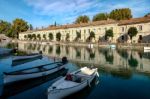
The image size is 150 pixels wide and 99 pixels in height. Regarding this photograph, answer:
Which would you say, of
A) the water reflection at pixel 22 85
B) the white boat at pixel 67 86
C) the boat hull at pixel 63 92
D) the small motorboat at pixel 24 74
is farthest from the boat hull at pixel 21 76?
the boat hull at pixel 63 92

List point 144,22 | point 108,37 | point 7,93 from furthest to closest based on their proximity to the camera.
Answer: point 108,37 < point 144,22 < point 7,93

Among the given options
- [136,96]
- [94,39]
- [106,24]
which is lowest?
[136,96]

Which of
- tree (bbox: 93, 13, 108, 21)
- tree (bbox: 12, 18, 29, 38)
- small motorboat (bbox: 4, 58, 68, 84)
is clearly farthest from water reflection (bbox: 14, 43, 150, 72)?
tree (bbox: 12, 18, 29, 38)

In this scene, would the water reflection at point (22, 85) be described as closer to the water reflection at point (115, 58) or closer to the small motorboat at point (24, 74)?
the small motorboat at point (24, 74)

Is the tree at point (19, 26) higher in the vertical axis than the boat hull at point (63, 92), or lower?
higher

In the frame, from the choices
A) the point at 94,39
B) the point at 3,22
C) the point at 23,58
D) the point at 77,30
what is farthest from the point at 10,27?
the point at 23,58

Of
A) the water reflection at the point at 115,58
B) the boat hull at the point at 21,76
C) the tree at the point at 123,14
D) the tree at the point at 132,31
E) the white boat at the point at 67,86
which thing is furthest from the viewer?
the tree at the point at 123,14

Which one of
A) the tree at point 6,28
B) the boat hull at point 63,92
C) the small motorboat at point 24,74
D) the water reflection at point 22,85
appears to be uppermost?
the tree at point 6,28

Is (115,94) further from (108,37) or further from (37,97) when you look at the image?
(108,37)

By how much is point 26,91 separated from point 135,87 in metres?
8.09

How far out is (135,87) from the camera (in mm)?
17297

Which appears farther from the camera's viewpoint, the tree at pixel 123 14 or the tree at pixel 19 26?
the tree at pixel 19 26

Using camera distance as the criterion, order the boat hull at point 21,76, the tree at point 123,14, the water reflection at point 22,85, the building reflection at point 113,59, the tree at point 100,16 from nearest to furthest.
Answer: the water reflection at point 22,85, the boat hull at point 21,76, the building reflection at point 113,59, the tree at point 123,14, the tree at point 100,16

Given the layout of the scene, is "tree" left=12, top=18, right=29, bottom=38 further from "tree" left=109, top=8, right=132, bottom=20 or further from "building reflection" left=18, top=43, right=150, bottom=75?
"building reflection" left=18, top=43, right=150, bottom=75
